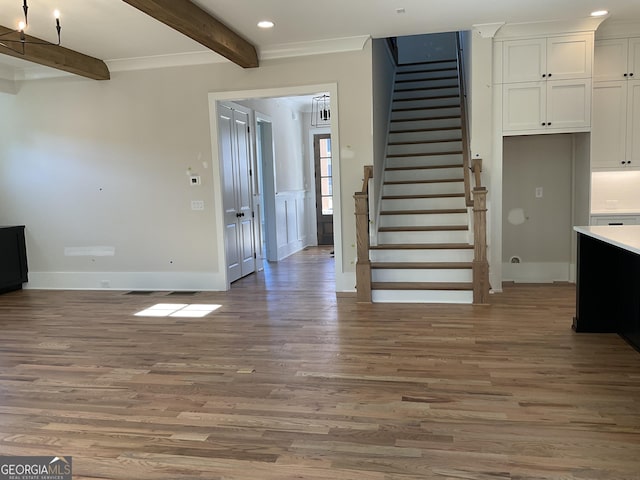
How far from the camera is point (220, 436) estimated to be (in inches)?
98.2

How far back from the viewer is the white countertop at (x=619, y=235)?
2.92m

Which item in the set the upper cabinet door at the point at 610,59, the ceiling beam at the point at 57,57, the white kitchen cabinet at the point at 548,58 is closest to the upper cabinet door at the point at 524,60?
the white kitchen cabinet at the point at 548,58

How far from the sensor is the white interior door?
244 inches

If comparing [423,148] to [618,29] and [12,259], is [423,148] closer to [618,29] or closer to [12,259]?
[618,29]

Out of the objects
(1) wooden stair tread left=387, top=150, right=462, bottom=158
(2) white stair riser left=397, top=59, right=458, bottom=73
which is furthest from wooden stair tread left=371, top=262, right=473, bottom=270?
(2) white stair riser left=397, top=59, right=458, bottom=73

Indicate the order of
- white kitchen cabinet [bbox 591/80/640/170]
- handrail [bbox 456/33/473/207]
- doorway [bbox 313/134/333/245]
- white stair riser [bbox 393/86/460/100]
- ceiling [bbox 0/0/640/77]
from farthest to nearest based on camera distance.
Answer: doorway [bbox 313/134/333/245] → white stair riser [bbox 393/86/460/100] → handrail [bbox 456/33/473/207] → white kitchen cabinet [bbox 591/80/640/170] → ceiling [bbox 0/0/640/77]

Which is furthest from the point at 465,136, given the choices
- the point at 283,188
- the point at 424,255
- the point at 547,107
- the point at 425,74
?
the point at 283,188

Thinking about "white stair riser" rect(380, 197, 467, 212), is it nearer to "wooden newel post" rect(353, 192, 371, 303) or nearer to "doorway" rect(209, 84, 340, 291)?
"doorway" rect(209, 84, 340, 291)

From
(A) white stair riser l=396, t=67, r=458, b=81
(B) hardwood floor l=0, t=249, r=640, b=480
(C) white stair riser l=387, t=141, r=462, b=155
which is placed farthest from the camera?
(A) white stair riser l=396, t=67, r=458, b=81

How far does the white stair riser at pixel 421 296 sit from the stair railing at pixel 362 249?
0.11 meters

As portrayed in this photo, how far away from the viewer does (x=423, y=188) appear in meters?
6.32

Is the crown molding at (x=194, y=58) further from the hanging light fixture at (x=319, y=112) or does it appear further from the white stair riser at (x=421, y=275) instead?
the hanging light fixture at (x=319, y=112)

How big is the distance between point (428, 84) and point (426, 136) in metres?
1.43

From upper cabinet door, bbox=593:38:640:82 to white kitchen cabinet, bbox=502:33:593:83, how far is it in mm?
327
